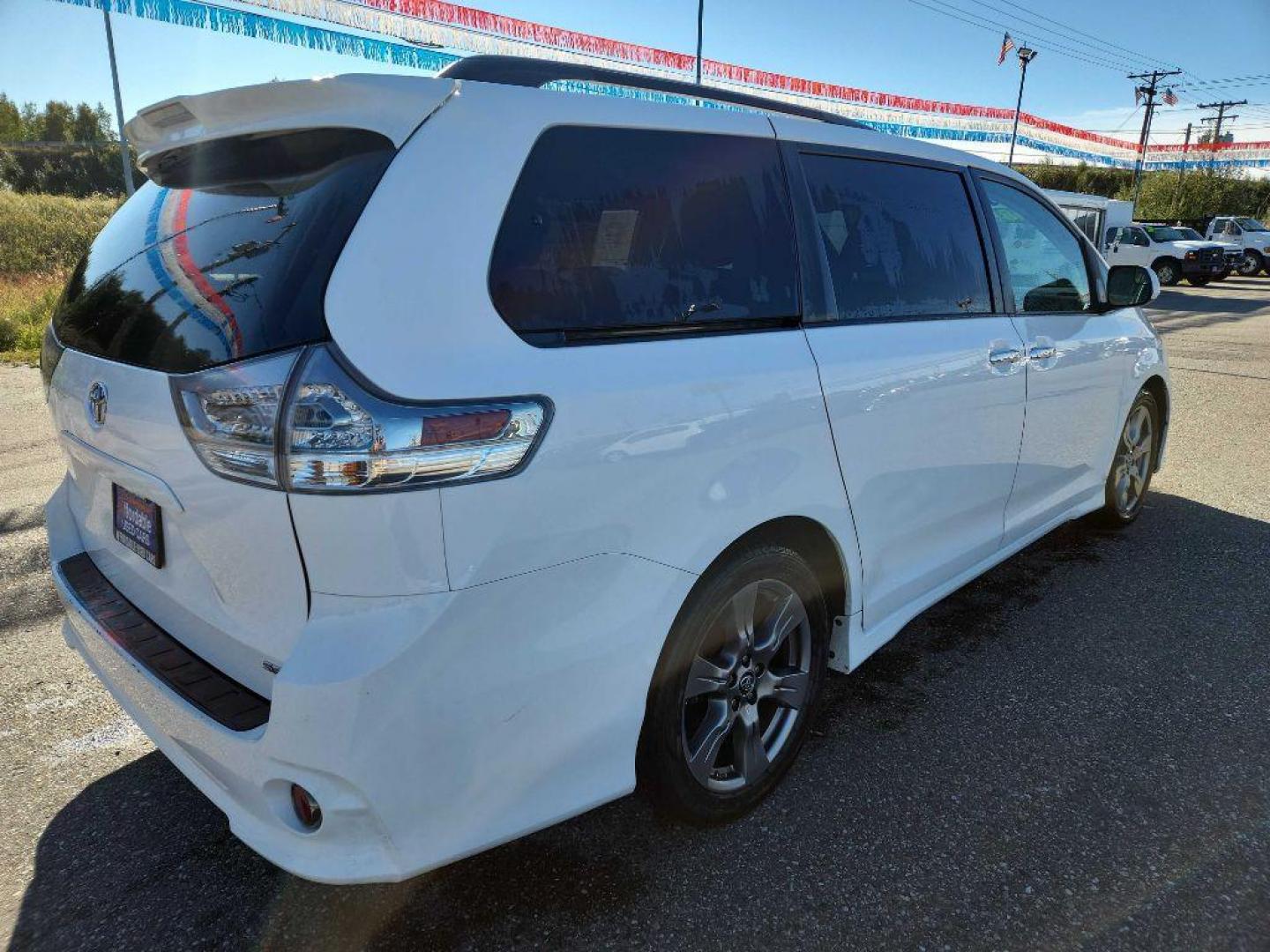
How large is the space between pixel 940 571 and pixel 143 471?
2.43 m

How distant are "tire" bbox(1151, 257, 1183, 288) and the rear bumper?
29681 millimetres

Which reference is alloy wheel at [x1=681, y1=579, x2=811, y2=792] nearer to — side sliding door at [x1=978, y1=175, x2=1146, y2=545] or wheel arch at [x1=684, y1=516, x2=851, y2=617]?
wheel arch at [x1=684, y1=516, x2=851, y2=617]

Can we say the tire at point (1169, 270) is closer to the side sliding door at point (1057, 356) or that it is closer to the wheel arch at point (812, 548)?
the side sliding door at point (1057, 356)

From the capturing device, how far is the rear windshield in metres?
1.53

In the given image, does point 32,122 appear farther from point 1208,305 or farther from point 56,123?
point 1208,305

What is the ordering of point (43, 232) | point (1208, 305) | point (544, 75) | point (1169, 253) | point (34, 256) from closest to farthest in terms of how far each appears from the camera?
point (544, 75)
point (1208, 305)
point (34, 256)
point (43, 232)
point (1169, 253)

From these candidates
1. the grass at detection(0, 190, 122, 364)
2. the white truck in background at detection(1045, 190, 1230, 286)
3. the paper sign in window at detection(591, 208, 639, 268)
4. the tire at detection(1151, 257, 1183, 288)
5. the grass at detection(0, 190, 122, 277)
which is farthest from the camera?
the tire at detection(1151, 257, 1183, 288)

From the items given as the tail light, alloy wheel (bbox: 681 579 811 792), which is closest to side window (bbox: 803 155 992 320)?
alloy wheel (bbox: 681 579 811 792)

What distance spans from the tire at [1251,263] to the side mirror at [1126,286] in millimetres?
31649

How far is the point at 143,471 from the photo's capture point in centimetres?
177

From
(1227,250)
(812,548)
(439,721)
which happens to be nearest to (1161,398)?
(812,548)

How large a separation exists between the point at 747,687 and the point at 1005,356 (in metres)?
1.60

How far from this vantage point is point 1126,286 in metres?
3.79

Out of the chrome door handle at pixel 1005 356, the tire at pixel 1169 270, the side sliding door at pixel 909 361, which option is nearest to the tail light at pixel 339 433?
the side sliding door at pixel 909 361
